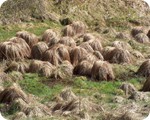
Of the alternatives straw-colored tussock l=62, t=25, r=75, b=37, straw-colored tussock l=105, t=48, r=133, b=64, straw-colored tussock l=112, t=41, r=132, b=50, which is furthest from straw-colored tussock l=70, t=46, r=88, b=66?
straw-colored tussock l=62, t=25, r=75, b=37

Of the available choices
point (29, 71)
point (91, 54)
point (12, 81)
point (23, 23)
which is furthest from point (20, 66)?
point (23, 23)

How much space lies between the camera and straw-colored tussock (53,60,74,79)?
22.9 metres

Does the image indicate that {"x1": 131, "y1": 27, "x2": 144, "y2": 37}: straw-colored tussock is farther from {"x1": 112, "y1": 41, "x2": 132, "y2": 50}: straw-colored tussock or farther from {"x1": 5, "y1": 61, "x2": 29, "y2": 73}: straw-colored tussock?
{"x1": 5, "y1": 61, "x2": 29, "y2": 73}: straw-colored tussock

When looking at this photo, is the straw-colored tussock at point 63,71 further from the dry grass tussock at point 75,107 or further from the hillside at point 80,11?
the hillside at point 80,11

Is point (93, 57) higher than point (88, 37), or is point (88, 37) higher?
point (88, 37)

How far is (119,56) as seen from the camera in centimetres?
2588

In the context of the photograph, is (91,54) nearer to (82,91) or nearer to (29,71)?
(29,71)

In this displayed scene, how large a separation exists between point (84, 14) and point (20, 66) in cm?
1430

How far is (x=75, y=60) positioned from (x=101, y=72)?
2.47m

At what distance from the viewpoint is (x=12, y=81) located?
21.8 metres

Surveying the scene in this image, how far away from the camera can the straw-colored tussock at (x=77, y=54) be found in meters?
25.3

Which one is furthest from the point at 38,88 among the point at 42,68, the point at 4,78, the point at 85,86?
the point at 42,68

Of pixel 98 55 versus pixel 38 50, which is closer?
pixel 98 55

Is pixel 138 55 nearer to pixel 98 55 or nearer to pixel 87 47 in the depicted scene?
pixel 98 55
